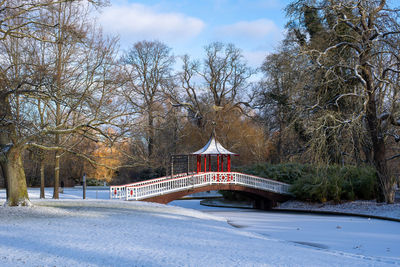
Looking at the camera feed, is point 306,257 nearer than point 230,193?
Yes

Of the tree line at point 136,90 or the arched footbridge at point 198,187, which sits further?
the arched footbridge at point 198,187

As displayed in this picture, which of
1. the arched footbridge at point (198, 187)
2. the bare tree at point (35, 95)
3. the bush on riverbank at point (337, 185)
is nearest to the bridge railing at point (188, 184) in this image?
the arched footbridge at point (198, 187)

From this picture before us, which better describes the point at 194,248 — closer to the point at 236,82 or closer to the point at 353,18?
the point at 353,18

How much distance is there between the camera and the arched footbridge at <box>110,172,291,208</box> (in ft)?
74.1

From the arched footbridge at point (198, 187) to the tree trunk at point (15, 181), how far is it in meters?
6.95

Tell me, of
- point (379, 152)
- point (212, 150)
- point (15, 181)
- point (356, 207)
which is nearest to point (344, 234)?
point (379, 152)

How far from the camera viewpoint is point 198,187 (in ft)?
80.7

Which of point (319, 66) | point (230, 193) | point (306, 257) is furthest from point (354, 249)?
point (230, 193)

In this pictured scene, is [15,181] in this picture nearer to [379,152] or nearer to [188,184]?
[188,184]

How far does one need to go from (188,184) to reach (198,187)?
77 cm

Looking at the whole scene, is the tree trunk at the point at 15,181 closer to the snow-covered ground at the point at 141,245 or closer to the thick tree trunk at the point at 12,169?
the thick tree trunk at the point at 12,169

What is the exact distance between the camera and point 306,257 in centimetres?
877

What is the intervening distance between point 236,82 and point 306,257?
3548cm

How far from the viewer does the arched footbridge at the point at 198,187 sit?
74.1 feet
